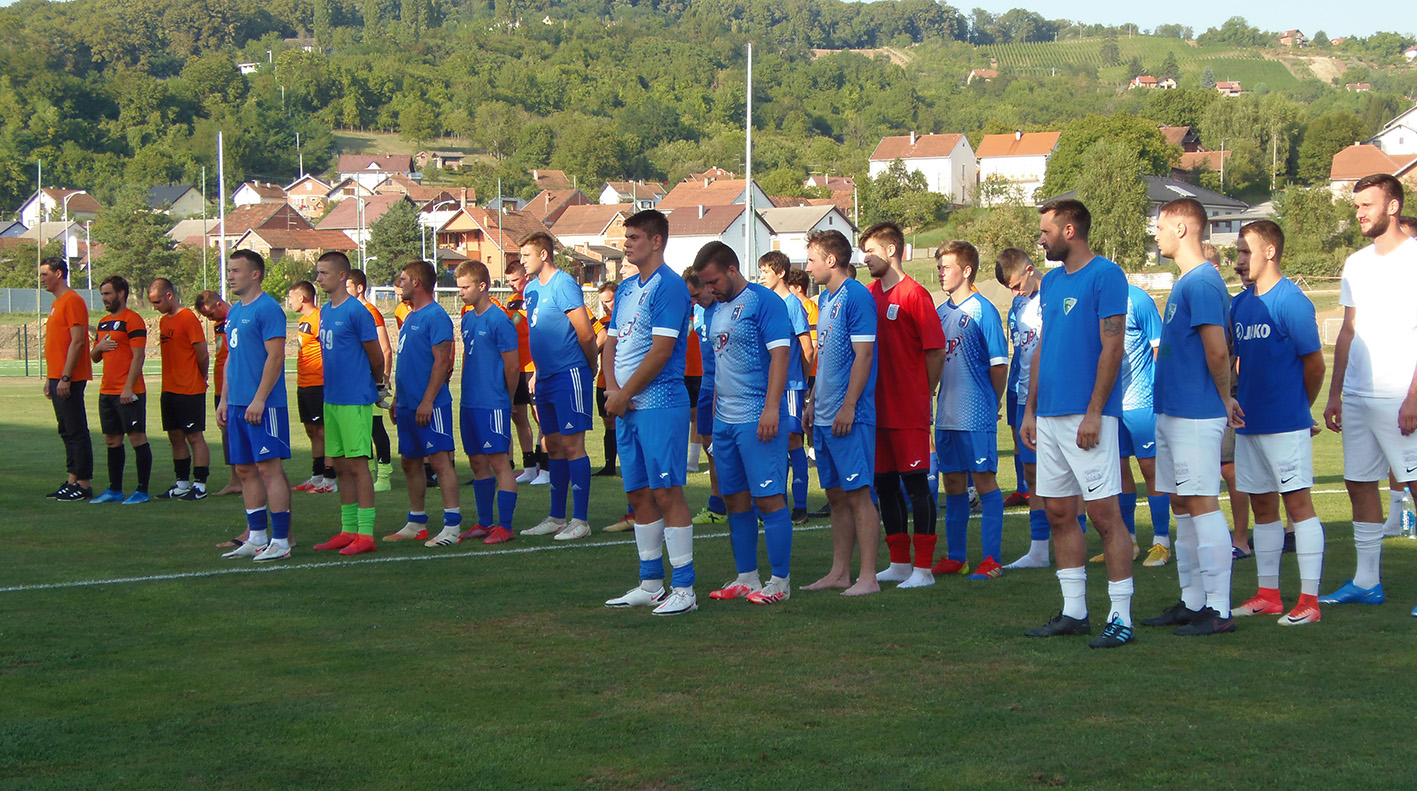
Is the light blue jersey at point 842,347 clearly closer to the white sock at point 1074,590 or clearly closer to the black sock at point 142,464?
the white sock at point 1074,590

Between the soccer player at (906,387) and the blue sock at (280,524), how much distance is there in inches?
165

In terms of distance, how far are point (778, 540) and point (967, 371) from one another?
1.80 metres

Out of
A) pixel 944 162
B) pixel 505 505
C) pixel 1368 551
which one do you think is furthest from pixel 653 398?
pixel 944 162

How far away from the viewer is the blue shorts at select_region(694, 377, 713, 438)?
891 cm

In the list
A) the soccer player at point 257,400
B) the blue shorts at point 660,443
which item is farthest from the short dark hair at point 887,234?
the soccer player at point 257,400

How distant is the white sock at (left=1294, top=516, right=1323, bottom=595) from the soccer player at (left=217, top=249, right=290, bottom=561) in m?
6.36

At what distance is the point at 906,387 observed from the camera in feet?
22.7

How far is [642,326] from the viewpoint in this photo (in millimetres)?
6492

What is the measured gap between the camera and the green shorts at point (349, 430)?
842cm

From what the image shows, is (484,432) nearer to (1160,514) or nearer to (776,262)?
(776,262)

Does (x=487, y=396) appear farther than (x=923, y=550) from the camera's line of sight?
Yes

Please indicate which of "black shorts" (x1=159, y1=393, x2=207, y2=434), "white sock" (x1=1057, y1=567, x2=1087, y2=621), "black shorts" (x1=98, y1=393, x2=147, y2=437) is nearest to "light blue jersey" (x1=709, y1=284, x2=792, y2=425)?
"white sock" (x1=1057, y1=567, x2=1087, y2=621)

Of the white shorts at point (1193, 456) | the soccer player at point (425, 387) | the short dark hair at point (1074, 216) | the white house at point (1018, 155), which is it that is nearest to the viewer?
the short dark hair at point (1074, 216)

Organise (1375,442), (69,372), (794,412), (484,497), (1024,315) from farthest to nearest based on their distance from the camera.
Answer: (69,372) < (484,497) < (794,412) < (1024,315) < (1375,442)
